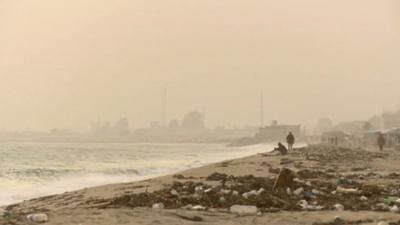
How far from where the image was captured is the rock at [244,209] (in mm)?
9203

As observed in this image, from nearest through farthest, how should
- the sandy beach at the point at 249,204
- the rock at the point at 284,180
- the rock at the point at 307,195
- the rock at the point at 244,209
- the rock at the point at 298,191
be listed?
the sandy beach at the point at 249,204 < the rock at the point at 244,209 < the rock at the point at 307,195 < the rock at the point at 298,191 < the rock at the point at 284,180

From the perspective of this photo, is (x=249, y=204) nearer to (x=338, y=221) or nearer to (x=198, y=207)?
(x=198, y=207)

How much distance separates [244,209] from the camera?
939 centimetres

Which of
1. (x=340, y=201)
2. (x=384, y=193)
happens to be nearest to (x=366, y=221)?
(x=340, y=201)

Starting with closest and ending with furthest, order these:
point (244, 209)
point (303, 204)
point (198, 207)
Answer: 1. point (244, 209)
2. point (198, 207)
3. point (303, 204)

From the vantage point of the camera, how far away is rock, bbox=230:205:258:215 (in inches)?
362

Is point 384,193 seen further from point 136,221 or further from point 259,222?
point 136,221

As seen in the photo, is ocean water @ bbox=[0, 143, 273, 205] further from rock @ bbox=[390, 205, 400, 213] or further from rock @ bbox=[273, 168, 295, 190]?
rock @ bbox=[390, 205, 400, 213]

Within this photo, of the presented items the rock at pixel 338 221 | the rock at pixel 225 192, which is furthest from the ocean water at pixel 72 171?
the rock at pixel 338 221

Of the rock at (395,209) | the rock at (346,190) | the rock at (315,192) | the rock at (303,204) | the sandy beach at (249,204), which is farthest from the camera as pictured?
the rock at (346,190)

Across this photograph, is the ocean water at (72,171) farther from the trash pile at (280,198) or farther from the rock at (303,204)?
the rock at (303,204)

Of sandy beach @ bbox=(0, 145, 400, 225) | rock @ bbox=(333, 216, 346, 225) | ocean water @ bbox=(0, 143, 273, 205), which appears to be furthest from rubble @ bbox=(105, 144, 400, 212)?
ocean water @ bbox=(0, 143, 273, 205)

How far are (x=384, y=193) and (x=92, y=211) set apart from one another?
6.68 m

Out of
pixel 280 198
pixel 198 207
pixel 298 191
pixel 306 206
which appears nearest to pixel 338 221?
pixel 306 206
